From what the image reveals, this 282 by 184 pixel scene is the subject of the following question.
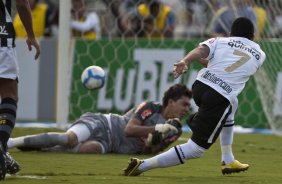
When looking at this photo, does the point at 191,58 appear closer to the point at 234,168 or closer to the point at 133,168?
the point at 133,168

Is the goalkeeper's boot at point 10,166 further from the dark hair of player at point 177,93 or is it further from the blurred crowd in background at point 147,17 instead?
the blurred crowd in background at point 147,17

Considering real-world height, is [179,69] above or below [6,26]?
below

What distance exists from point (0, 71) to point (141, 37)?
799 cm

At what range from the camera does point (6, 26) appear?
7.39 meters

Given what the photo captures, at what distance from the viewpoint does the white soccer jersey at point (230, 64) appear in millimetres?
7871

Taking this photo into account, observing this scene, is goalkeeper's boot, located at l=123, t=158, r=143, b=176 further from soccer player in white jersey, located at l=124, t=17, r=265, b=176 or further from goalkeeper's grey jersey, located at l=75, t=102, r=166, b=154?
goalkeeper's grey jersey, located at l=75, t=102, r=166, b=154

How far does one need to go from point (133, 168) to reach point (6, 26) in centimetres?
155

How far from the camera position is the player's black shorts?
771 centimetres

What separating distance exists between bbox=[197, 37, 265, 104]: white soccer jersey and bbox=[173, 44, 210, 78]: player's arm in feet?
0.21

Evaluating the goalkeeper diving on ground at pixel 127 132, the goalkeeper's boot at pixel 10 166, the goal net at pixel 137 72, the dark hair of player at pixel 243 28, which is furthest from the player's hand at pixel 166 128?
the goal net at pixel 137 72

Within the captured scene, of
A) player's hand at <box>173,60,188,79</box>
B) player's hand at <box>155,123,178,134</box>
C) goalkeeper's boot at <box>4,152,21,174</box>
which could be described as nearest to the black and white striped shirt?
goalkeeper's boot at <box>4,152,21,174</box>

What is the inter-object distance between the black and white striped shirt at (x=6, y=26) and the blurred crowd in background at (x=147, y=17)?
249 inches

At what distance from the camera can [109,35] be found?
16.6 meters

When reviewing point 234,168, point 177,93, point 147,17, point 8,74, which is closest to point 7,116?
point 8,74
